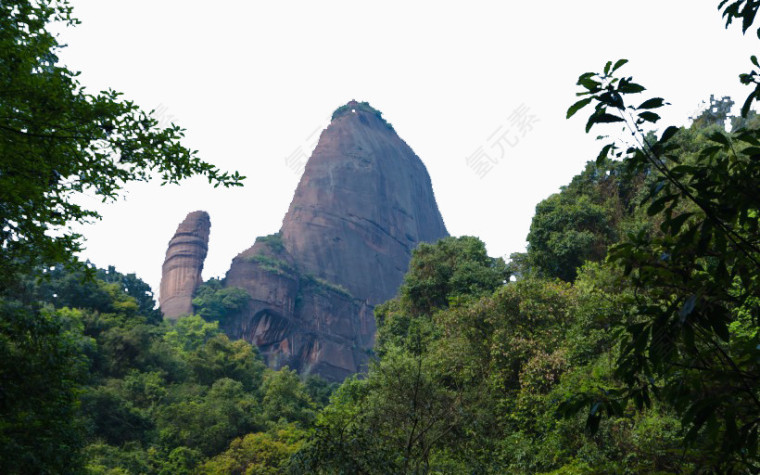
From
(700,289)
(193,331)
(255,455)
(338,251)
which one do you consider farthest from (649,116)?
(338,251)

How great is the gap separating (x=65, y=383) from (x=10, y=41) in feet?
16.8

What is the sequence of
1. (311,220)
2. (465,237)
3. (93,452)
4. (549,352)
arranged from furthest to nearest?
(311,220) → (465,237) → (93,452) → (549,352)

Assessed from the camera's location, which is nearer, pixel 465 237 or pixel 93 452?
pixel 93 452

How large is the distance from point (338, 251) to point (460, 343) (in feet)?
141

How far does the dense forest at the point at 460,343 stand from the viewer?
2207 millimetres

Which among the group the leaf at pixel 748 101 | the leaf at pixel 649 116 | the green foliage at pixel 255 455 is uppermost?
the green foliage at pixel 255 455

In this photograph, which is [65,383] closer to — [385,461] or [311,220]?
[385,461]

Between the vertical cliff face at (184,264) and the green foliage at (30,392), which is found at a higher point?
the vertical cliff face at (184,264)

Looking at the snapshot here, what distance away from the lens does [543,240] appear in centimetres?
1975

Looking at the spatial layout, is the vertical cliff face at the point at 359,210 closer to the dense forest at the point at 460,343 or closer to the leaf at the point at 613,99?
the dense forest at the point at 460,343

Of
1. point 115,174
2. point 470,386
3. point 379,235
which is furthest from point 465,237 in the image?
point 379,235

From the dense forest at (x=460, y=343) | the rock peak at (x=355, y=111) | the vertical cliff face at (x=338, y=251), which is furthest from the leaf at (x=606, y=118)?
the rock peak at (x=355, y=111)

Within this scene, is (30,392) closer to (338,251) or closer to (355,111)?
(338,251)

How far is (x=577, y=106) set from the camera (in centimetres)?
223
